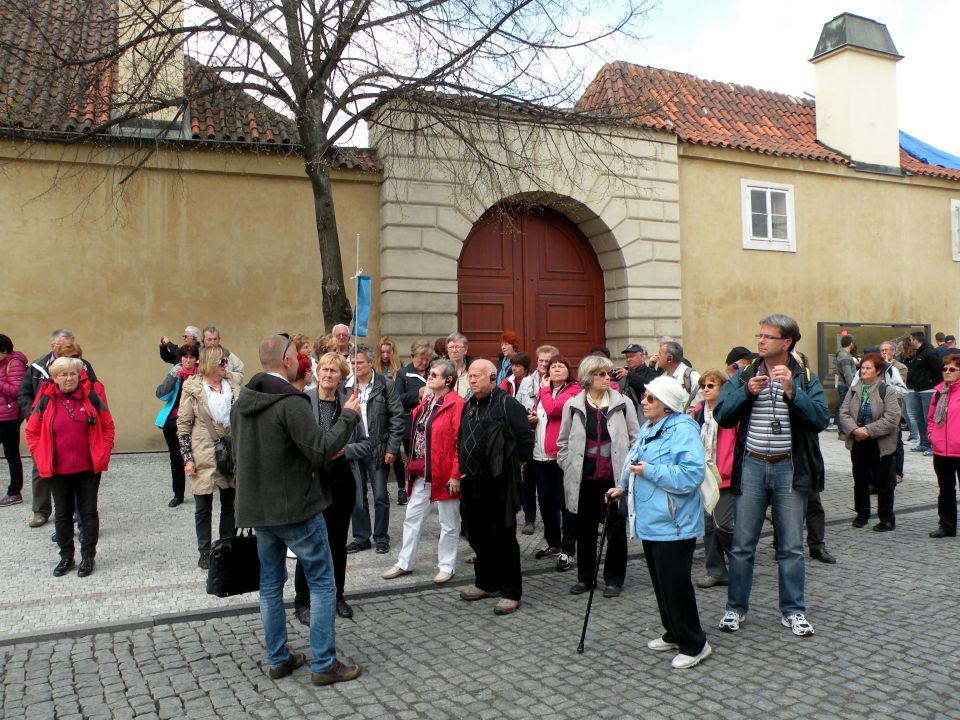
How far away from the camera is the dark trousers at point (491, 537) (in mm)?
5918

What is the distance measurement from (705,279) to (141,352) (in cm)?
1075

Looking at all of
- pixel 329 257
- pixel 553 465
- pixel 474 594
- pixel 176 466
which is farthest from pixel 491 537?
pixel 329 257

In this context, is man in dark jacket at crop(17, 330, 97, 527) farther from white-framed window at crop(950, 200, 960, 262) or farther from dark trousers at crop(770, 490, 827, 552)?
white-framed window at crop(950, 200, 960, 262)

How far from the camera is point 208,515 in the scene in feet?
22.4

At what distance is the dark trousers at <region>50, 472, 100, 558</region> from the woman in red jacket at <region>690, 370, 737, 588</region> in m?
5.02

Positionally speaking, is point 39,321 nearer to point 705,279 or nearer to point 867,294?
point 705,279

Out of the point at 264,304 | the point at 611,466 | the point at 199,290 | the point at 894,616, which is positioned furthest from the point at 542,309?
the point at 894,616

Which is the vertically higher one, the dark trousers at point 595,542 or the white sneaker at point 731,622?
the dark trousers at point 595,542

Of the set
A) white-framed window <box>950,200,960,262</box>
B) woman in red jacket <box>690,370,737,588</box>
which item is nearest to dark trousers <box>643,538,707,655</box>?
woman in red jacket <box>690,370,737,588</box>

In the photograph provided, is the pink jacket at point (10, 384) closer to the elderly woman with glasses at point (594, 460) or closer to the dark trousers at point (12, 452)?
the dark trousers at point (12, 452)

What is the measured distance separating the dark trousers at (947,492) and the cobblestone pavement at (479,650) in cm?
64

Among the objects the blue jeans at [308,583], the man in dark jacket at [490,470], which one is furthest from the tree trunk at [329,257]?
the blue jeans at [308,583]

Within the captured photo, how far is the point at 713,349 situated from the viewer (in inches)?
663

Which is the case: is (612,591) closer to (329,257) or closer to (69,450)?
(69,450)
